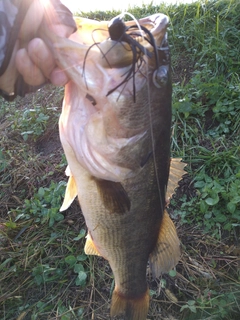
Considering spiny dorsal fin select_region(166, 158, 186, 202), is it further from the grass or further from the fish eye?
the grass

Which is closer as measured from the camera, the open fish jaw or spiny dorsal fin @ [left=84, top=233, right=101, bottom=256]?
the open fish jaw

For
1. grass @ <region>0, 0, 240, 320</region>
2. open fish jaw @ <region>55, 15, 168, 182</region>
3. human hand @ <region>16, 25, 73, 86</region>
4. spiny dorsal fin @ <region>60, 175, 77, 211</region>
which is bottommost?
grass @ <region>0, 0, 240, 320</region>

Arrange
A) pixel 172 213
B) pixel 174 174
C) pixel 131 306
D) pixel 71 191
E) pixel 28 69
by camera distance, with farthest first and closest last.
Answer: pixel 172 213
pixel 131 306
pixel 174 174
pixel 71 191
pixel 28 69

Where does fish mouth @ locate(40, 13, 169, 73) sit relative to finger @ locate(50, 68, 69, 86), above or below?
above

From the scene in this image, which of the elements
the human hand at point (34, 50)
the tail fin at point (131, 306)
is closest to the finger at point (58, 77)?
the human hand at point (34, 50)

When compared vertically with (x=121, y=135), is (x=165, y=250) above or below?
below

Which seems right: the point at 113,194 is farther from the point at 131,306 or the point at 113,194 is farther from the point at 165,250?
the point at 131,306

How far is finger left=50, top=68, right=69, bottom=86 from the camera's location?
128 centimetres

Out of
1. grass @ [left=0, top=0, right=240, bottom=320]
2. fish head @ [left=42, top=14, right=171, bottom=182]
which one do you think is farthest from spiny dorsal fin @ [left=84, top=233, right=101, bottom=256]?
grass @ [left=0, top=0, right=240, bottom=320]

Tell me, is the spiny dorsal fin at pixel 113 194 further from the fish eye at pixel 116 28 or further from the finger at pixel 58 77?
the fish eye at pixel 116 28

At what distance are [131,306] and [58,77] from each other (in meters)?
1.32

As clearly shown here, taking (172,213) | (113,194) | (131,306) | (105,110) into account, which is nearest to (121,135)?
(105,110)

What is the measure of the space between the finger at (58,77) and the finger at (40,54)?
0.03 meters

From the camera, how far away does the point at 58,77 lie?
1287mm
